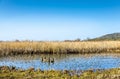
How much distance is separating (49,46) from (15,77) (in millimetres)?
21156

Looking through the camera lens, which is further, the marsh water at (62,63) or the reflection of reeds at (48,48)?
the reflection of reeds at (48,48)

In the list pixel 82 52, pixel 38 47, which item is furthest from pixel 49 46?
pixel 82 52

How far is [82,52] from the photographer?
35375mm

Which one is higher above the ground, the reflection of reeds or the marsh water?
the reflection of reeds

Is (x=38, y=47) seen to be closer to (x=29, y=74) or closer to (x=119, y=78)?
(x=29, y=74)

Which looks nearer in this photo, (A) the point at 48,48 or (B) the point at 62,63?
(B) the point at 62,63

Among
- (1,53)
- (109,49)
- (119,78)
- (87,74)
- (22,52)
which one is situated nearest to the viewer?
(119,78)

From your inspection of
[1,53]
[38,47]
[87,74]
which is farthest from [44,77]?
[38,47]

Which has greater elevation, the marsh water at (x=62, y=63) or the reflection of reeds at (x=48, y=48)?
the reflection of reeds at (x=48, y=48)

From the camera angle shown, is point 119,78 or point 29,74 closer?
point 119,78

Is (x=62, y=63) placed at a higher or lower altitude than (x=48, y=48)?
lower

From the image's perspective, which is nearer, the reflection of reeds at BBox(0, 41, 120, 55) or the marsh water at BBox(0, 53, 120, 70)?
the marsh water at BBox(0, 53, 120, 70)

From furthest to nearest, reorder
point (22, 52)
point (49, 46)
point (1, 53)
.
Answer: point (49, 46)
point (22, 52)
point (1, 53)

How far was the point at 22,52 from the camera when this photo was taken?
32281 millimetres
